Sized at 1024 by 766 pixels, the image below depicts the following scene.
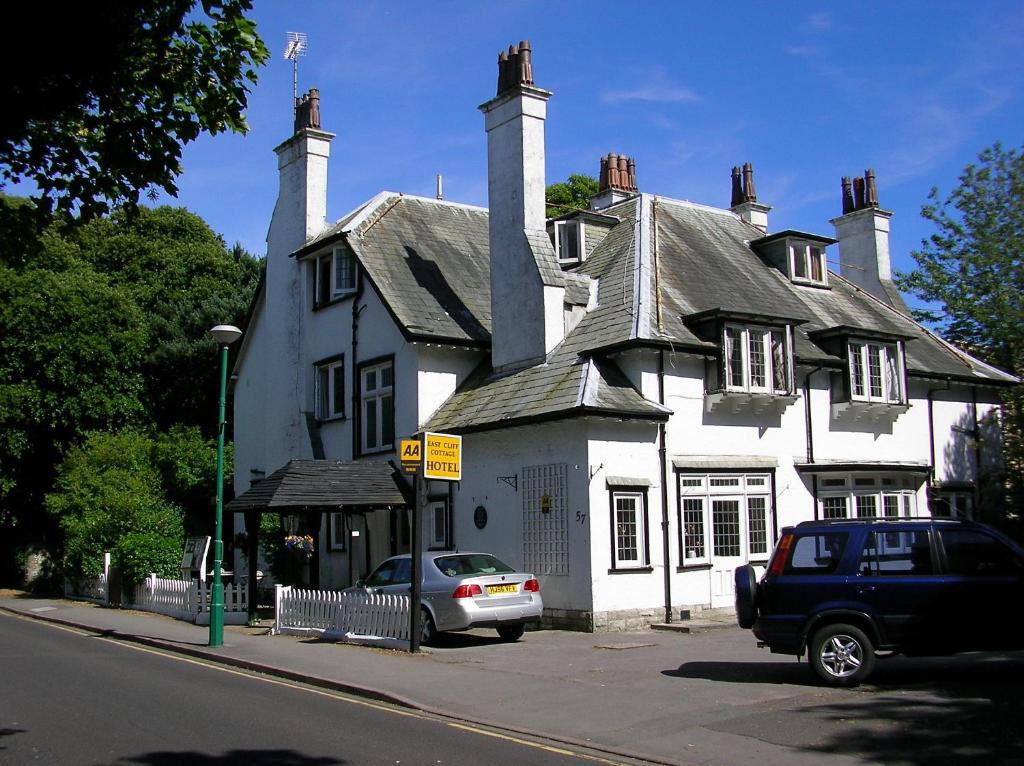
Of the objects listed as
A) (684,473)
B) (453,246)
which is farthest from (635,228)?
(684,473)

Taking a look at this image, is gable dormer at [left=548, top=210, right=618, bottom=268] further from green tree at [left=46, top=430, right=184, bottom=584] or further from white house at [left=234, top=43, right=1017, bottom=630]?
green tree at [left=46, top=430, right=184, bottom=584]

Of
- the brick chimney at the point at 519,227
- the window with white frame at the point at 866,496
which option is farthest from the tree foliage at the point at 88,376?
the window with white frame at the point at 866,496

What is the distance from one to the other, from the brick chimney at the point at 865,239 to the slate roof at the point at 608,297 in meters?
1.45

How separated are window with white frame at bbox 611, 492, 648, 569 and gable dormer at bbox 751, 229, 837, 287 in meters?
9.03

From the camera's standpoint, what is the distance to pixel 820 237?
26.0 metres

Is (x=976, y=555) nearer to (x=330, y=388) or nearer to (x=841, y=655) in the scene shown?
(x=841, y=655)

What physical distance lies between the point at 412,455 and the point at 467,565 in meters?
2.22

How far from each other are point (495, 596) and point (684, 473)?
17.6 ft

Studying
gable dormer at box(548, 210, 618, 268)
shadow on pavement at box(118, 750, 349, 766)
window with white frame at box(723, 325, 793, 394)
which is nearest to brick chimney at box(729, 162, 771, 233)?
gable dormer at box(548, 210, 618, 268)

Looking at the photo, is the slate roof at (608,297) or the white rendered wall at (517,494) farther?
the slate roof at (608,297)

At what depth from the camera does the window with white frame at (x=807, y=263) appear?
25891mm

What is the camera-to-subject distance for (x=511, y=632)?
57.8ft

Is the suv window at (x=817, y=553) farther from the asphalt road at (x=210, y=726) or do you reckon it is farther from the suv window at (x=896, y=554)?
the asphalt road at (x=210, y=726)

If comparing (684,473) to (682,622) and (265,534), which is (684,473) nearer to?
(682,622)
